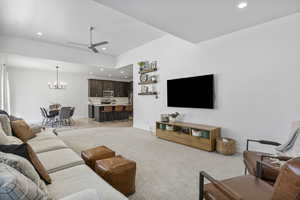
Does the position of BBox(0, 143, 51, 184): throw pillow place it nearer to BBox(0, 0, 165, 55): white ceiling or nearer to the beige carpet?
the beige carpet

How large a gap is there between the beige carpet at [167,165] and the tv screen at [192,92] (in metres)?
1.17

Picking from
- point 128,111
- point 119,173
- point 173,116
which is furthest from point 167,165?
point 128,111

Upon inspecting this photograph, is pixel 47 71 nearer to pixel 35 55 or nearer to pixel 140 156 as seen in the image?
pixel 35 55

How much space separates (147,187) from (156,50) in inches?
169

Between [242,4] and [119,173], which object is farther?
[242,4]

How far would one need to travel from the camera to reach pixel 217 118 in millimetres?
3680

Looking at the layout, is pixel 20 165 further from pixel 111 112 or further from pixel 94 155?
pixel 111 112

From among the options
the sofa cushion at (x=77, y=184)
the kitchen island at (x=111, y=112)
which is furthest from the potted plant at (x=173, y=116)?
the kitchen island at (x=111, y=112)

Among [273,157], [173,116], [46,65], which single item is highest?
[46,65]

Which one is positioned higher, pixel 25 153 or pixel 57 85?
pixel 57 85

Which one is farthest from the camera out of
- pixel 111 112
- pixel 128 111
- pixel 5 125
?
pixel 128 111

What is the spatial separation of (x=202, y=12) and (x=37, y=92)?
28.4 ft

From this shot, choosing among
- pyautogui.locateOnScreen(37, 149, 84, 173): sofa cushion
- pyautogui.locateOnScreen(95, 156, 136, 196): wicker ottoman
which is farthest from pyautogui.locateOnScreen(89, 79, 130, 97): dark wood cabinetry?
pyautogui.locateOnScreen(95, 156, 136, 196): wicker ottoman

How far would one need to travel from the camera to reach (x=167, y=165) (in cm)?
263
